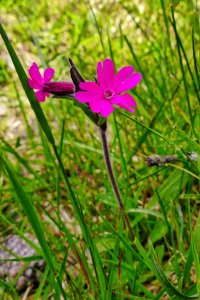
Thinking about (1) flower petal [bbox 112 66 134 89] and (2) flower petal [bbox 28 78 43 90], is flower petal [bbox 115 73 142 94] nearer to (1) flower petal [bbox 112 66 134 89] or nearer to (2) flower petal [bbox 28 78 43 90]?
(1) flower petal [bbox 112 66 134 89]

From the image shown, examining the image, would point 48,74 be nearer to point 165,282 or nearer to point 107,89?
point 107,89

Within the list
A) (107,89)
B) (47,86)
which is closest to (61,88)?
(47,86)

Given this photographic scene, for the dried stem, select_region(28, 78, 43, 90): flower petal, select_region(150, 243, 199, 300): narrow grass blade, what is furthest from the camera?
the dried stem

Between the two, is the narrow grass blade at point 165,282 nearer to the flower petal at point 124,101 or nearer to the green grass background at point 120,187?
the green grass background at point 120,187

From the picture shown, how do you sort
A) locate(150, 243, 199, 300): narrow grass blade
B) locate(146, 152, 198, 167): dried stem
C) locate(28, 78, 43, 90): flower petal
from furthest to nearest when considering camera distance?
locate(146, 152, 198, 167): dried stem, locate(28, 78, 43, 90): flower petal, locate(150, 243, 199, 300): narrow grass blade

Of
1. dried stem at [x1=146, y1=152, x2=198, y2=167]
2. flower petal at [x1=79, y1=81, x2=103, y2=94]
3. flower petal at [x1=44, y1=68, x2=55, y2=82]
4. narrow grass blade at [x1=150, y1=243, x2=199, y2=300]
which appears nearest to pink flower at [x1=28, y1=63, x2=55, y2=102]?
flower petal at [x1=44, y1=68, x2=55, y2=82]

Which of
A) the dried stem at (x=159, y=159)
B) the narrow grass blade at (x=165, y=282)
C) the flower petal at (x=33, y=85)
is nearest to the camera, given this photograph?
the narrow grass blade at (x=165, y=282)

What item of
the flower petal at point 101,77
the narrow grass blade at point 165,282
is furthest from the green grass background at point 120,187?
the flower petal at point 101,77
